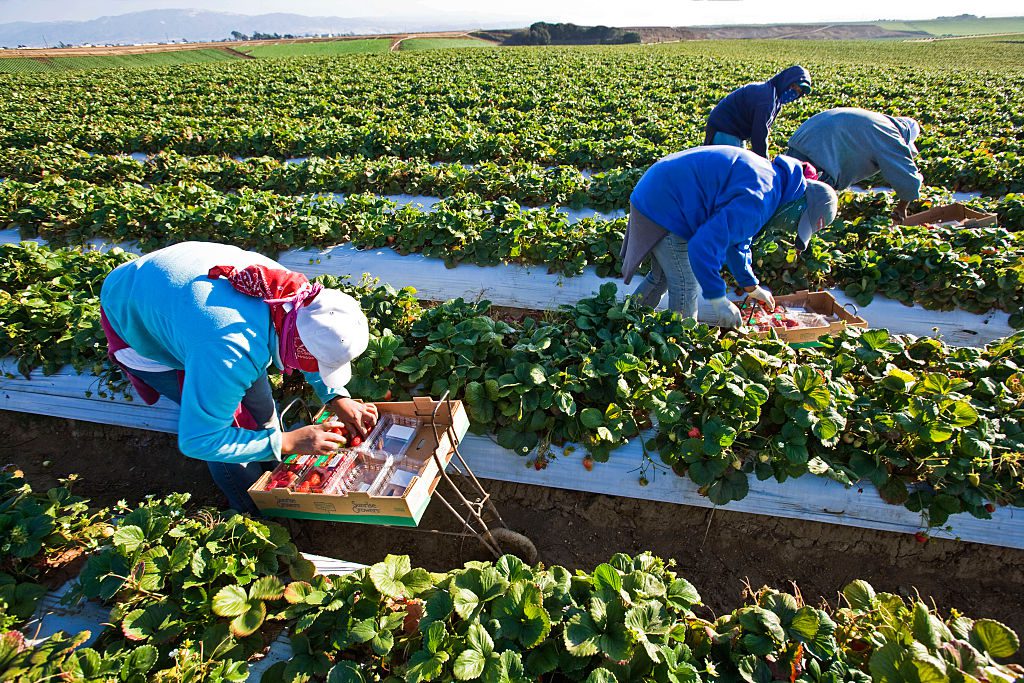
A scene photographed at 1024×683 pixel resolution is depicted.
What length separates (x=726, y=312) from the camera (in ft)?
11.8

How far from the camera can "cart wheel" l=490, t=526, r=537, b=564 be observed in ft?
9.87

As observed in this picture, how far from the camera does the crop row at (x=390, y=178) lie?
6488 mm

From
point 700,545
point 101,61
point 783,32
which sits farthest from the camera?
point 783,32

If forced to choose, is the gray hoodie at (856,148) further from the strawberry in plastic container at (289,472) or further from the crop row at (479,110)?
the strawberry in plastic container at (289,472)

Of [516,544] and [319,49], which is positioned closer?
[516,544]

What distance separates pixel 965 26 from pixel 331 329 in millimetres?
125282

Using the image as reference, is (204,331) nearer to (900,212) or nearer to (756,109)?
(756,109)

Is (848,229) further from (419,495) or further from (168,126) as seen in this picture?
(168,126)

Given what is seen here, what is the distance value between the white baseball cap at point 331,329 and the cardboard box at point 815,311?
2969 mm

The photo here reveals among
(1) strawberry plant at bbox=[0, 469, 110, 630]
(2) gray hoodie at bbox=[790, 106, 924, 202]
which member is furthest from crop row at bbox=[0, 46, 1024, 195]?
(1) strawberry plant at bbox=[0, 469, 110, 630]

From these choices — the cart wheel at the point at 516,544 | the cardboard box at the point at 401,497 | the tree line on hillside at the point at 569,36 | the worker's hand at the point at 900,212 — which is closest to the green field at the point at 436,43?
the tree line on hillside at the point at 569,36

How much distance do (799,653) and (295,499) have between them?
235 cm

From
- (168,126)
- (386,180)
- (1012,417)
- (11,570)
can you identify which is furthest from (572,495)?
(168,126)

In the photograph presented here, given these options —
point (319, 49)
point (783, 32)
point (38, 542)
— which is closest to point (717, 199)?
point (38, 542)
